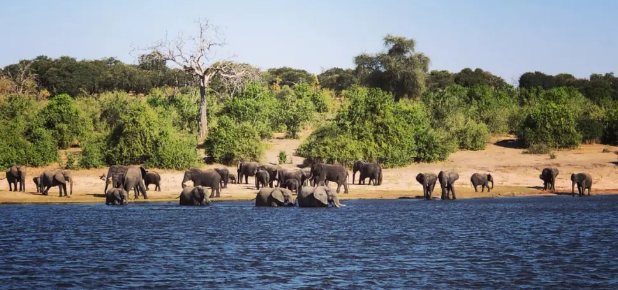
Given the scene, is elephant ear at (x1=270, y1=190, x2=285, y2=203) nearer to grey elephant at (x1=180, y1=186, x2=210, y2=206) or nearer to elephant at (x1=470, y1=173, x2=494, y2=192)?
grey elephant at (x1=180, y1=186, x2=210, y2=206)

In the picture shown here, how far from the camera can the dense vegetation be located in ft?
174

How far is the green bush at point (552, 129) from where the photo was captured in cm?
6112

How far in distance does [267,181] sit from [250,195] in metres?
2.36

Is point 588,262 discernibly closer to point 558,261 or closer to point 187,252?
point 558,261

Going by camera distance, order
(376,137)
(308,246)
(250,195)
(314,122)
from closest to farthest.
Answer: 1. (308,246)
2. (250,195)
3. (376,137)
4. (314,122)

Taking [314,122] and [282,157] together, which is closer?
[282,157]

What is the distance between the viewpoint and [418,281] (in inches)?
790

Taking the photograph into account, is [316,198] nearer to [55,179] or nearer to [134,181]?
[134,181]

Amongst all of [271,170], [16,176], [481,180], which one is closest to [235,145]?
[271,170]

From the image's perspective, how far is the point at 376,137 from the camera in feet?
185

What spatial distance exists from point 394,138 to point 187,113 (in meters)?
18.2

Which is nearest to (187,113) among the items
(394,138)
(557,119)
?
(394,138)

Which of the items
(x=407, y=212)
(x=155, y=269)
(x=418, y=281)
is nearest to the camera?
(x=418, y=281)

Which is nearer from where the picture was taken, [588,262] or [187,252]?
[588,262]
